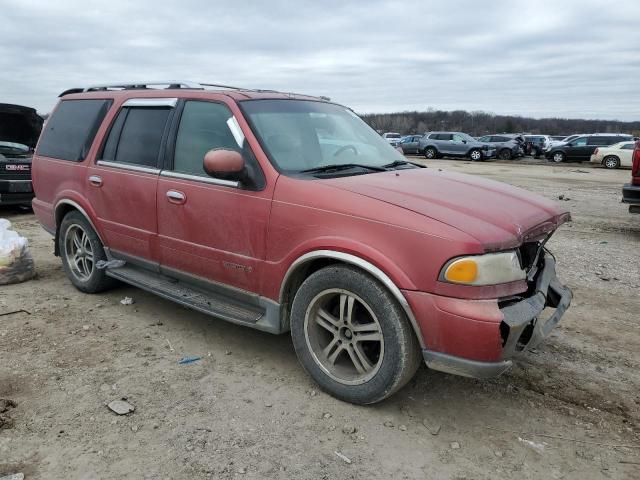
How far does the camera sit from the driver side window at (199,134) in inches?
148

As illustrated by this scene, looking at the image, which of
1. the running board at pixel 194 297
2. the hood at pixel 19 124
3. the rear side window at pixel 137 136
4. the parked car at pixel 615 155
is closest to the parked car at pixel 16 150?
the hood at pixel 19 124

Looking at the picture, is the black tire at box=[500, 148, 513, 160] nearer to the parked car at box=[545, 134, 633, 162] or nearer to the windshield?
the parked car at box=[545, 134, 633, 162]

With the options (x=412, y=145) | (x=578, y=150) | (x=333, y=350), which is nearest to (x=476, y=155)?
(x=412, y=145)

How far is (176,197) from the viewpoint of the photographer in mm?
3902

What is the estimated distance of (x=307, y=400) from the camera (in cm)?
325

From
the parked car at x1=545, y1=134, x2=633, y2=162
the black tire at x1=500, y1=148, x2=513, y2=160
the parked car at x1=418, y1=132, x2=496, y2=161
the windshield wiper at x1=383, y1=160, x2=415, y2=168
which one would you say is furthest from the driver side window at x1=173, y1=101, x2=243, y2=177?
the black tire at x1=500, y1=148, x2=513, y2=160

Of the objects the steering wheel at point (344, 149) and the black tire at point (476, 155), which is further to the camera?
the black tire at point (476, 155)

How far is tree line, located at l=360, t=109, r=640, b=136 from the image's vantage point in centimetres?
9056

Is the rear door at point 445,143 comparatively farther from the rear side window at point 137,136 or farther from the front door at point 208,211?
the front door at point 208,211

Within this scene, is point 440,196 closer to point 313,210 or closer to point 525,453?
point 313,210

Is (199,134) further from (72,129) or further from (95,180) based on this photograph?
(72,129)

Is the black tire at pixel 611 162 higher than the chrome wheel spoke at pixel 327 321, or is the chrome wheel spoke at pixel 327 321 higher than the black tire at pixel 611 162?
the black tire at pixel 611 162

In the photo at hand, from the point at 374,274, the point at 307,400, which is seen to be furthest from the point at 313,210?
the point at 307,400

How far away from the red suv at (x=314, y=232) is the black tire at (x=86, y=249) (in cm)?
2
